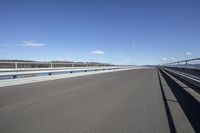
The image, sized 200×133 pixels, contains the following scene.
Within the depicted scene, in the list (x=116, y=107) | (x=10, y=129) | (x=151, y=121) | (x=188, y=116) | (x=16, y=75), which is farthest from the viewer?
(x=16, y=75)

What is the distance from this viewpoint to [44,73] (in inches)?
779

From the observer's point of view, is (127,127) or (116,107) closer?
(127,127)

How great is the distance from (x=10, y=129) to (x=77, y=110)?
245 centimetres

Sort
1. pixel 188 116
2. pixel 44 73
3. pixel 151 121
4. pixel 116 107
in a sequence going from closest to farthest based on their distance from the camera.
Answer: pixel 151 121
pixel 188 116
pixel 116 107
pixel 44 73

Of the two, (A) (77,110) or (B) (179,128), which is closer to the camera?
(B) (179,128)

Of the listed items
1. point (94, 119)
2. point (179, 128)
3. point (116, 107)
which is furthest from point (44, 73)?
point (179, 128)

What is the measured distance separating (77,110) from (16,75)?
953 centimetres

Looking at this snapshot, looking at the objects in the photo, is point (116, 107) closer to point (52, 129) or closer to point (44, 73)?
point (52, 129)

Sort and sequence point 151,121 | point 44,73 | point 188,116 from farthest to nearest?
1. point 44,73
2. point 188,116
3. point 151,121

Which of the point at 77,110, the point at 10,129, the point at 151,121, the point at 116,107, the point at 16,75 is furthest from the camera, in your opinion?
the point at 16,75

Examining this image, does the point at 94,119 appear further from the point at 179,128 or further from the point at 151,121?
the point at 179,128

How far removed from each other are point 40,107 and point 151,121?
3717 millimetres

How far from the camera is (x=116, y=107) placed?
308 inches

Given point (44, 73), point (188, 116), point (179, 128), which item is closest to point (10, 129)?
point (179, 128)
